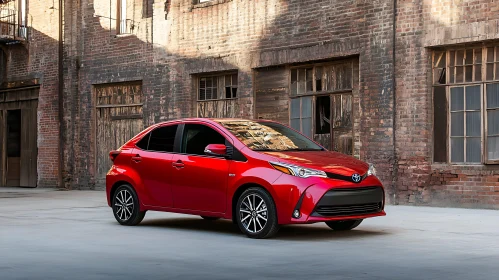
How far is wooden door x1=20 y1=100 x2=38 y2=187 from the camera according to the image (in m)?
26.0

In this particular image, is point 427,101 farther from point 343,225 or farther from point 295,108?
point 343,225

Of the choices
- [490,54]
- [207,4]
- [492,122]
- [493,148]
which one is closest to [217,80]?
[207,4]

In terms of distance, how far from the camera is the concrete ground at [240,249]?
7500 mm

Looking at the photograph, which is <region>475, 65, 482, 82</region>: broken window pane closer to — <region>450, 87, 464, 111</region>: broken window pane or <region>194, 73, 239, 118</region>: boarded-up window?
<region>450, 87, 464, 111</region>: broken window pane

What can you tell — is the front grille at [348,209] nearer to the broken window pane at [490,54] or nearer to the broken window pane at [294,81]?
the broken window pane at [490,54]

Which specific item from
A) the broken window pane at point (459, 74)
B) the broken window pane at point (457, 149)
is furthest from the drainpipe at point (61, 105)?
the broken window pane at point (459, 74)

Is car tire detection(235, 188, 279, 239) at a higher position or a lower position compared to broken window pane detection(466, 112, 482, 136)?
lower

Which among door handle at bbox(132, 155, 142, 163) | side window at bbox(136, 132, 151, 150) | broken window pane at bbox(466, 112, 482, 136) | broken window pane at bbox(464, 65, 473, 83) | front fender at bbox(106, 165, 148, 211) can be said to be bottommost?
front fender at bbox(106, 165, 148, 211)

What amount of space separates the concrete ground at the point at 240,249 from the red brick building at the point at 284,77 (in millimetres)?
2261

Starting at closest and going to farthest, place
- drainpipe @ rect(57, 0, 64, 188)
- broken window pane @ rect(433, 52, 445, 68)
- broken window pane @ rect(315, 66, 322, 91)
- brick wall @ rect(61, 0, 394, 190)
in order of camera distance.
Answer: broken window pane @ rect(433, 52, 445, 68) < brick wall @ rect(61, 0, 394, 190) < broken window pane @ rect(315, 66, 322, 91) < drainpipe @ rect(57, 0, 64, 188)

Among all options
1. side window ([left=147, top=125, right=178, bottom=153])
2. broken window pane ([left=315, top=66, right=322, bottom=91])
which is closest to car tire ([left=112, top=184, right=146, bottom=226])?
side window ([left=147, top=125, right=178, bottom=153])

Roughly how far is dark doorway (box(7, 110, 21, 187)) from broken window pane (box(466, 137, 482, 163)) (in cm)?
1584

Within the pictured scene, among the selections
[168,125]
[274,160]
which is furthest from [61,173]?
[274,160]

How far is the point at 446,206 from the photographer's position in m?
15.8
